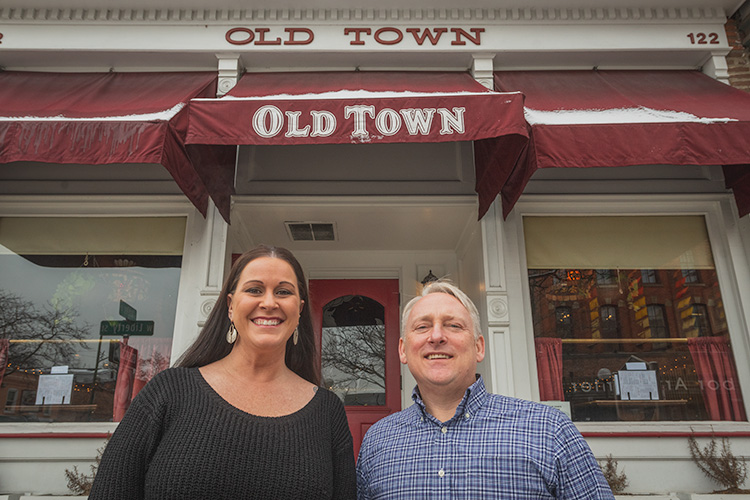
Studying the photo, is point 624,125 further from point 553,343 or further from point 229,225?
point 229,225

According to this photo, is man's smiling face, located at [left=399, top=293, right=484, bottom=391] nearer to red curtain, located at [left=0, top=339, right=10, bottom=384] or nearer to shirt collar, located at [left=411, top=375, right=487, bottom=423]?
shirt collar, located at [left=411, top=375, right=487, bottom=423]

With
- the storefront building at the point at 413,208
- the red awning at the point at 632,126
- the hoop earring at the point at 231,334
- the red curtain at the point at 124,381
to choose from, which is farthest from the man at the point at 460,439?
the red curtain at the point at 124,381

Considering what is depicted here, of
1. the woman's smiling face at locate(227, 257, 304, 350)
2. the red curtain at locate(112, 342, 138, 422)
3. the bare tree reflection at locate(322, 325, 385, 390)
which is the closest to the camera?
the woman's smiling face at locate(227, 257, 304, 350)

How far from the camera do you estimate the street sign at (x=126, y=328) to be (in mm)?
5039

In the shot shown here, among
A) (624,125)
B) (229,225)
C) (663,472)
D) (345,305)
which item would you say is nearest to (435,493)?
(624,125)

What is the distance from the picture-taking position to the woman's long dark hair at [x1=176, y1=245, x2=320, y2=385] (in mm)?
2264

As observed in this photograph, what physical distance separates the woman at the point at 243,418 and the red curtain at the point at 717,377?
13.8 ft

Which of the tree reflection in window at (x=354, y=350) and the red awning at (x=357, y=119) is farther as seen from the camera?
the tree reflection in window at (x=354, y=350)

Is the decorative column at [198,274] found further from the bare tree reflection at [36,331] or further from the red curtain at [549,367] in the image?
the red curtain at [549,367]

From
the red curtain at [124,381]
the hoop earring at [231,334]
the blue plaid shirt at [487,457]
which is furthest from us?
the red curtain at [124,381]

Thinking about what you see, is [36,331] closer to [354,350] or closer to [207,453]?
[354,350]

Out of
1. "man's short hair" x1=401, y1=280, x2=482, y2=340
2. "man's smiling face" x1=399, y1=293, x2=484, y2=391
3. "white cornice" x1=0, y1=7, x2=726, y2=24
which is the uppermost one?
"white cornice" x1=0, y1=7, x2=726, y2=24

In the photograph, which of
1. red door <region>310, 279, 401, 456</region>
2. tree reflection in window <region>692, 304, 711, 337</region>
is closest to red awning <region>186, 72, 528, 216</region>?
tree reflection in window <region>692, 304, 711, 337</region>

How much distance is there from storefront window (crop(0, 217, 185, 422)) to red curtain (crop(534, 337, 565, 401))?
11.9 feet
